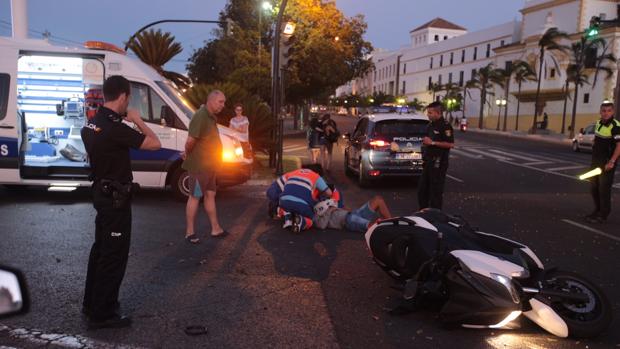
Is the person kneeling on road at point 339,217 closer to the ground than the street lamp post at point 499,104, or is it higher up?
closer to the ground

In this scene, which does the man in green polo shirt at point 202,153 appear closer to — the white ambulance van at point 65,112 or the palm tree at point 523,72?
the white ambulance van at point 65,112

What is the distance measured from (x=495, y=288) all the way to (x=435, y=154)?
13.0 ft

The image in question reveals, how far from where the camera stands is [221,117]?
541 inches

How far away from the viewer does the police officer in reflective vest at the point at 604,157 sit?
809 centimetres

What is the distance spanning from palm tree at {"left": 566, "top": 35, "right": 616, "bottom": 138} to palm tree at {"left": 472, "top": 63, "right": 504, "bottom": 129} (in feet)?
38.9

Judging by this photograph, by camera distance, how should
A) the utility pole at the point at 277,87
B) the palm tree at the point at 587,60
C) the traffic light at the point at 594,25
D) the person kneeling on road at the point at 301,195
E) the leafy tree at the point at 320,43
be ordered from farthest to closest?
the palm tree at the point at 587,60 < the leafy tree at the point at 320,43 < the traffic light at the point at 594,25 < the utility pole at the point at 277,87 < the person kneeling on road at the point at 301,195

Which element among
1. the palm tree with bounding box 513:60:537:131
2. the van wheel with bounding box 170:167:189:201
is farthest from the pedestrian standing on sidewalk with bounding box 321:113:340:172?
the palm tree with bounding box 513:60:537:131

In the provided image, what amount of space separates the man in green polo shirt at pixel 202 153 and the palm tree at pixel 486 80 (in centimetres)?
5429

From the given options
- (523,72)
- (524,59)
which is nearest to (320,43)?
(523,72)

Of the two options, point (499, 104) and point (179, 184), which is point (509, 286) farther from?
point (499, 104)

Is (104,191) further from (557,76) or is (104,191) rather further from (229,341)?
(557,76)

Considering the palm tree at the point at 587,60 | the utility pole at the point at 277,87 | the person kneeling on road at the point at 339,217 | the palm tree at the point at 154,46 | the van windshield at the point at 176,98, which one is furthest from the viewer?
the palm tree at the point at 587,60

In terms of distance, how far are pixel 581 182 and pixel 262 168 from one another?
8.30 metres

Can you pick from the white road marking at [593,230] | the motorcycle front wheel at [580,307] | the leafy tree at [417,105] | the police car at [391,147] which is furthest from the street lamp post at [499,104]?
the motorcycle front wheel at [580,307]
